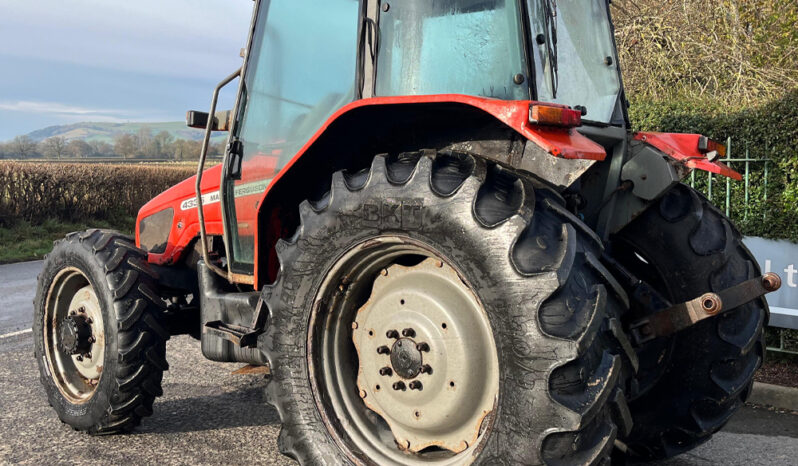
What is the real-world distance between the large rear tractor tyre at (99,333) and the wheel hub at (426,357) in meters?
1.51

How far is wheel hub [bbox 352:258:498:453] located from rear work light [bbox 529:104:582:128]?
61cm

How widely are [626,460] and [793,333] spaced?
10.8 feet

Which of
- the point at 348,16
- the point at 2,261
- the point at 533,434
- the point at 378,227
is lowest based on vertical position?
the point at 2,261

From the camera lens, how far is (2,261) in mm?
13984

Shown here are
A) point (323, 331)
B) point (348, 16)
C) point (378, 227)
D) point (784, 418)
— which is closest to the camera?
point (378, 227)

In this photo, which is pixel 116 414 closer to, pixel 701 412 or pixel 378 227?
pixel 378 227

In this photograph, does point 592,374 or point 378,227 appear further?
point 378,227

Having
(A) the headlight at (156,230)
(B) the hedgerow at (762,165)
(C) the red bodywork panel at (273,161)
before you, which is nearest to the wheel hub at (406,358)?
(C) the red bodywork panel at (273,161)

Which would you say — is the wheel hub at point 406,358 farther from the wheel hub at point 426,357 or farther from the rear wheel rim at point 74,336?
the rear wheel rim at point 74,336

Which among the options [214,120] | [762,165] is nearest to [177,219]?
[214,120]

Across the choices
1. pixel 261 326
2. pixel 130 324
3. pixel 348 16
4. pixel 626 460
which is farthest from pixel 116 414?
A: pixel 626 460

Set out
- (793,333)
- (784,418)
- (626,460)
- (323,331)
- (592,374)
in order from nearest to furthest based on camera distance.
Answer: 1. (592,374)
2. (323,331)
3. (626,460)
4. (784,418)
5. (793,333)

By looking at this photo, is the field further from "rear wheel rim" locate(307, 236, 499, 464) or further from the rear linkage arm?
the rear linkage arm

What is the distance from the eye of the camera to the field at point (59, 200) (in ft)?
54.6
